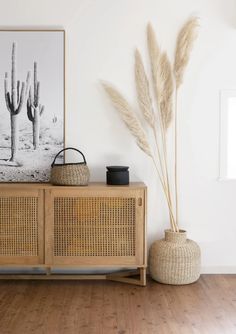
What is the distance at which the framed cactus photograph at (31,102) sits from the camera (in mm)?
4332

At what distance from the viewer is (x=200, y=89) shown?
4.41 m

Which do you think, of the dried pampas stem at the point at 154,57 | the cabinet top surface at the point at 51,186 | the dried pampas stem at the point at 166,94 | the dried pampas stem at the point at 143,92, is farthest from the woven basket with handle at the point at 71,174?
the dried pampas stem at the point at 154,57

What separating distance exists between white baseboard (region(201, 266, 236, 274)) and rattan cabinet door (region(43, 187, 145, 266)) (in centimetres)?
74

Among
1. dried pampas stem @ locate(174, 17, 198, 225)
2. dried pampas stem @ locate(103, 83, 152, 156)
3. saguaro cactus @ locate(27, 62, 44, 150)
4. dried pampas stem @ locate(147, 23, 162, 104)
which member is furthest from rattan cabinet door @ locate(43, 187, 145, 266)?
dried pampas stem @ locate(174, 17, 198, 225)

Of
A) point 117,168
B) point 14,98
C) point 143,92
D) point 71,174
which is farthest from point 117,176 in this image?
point 14,98

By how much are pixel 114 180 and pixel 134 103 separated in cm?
75

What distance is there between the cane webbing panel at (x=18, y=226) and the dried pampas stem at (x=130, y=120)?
3.24 feet

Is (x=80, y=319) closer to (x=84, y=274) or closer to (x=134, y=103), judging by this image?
(x=84, y=274)

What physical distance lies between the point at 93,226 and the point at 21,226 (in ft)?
1.91

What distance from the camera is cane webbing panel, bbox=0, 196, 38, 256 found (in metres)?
4.01

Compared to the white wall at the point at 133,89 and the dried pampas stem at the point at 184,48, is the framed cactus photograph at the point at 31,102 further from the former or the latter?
the dried pampas stem at the point at 184,48

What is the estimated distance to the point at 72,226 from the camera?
402 centimetres

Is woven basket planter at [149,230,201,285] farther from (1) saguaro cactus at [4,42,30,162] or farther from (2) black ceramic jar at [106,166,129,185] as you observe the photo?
(1) saguaro cactus at [4,42,30,162]

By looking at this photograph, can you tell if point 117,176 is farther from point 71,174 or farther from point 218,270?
point 218,270
